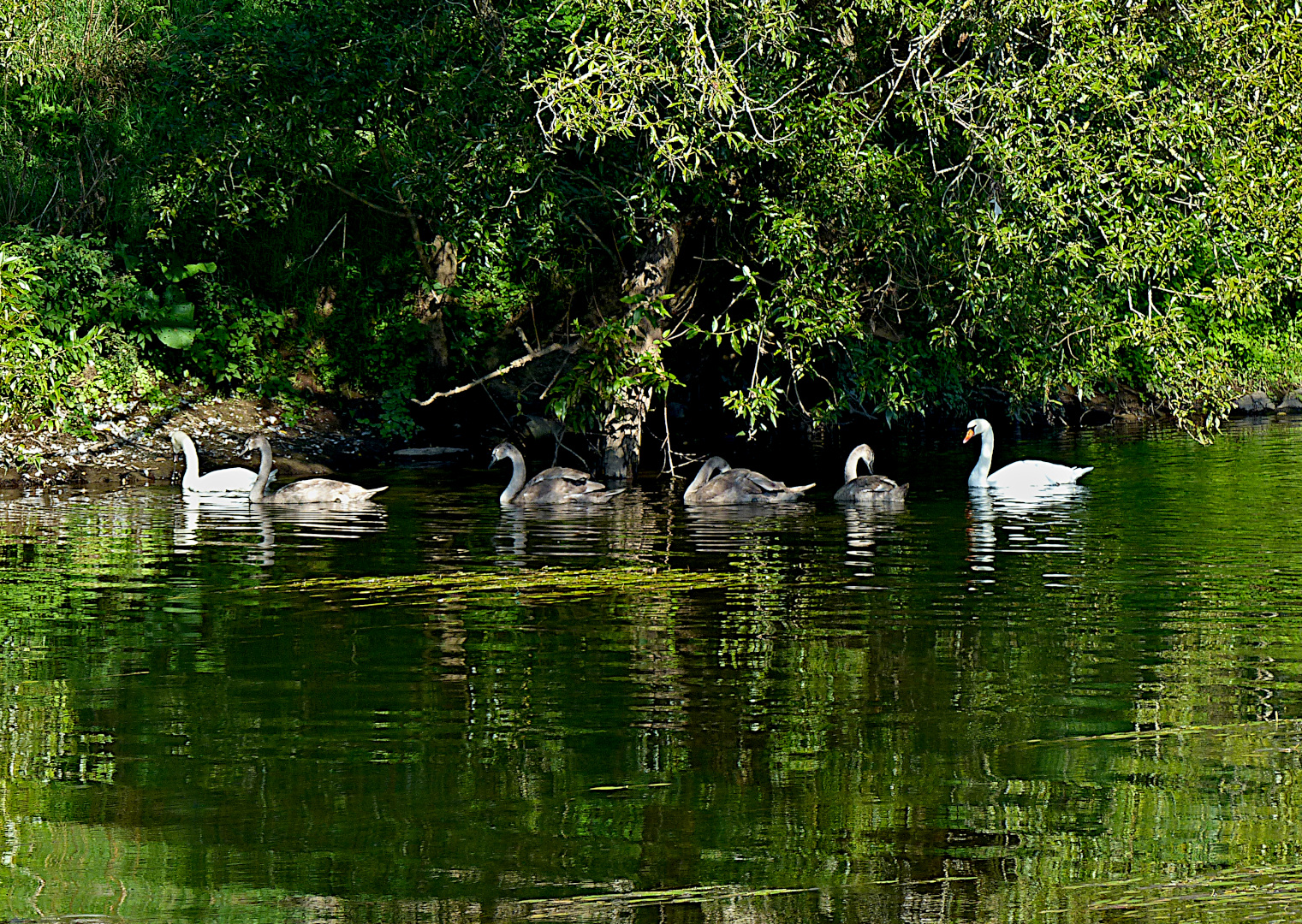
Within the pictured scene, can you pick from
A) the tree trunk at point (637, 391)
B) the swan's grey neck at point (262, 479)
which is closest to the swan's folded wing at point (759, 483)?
the tree trunk at point (637, 391)

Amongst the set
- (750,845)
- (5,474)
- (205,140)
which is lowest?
(750,845)

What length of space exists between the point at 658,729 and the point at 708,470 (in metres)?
11.7

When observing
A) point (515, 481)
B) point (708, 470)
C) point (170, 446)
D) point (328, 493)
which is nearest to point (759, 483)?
point (708, 470)

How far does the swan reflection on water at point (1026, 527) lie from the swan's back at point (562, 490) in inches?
172

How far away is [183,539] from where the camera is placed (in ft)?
54.8

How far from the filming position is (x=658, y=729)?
340 inches

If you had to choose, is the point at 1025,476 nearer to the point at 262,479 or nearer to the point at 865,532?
the point at 865,532

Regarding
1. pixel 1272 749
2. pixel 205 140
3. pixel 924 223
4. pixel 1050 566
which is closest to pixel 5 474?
pixel 205 140

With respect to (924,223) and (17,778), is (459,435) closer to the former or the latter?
(924,223)

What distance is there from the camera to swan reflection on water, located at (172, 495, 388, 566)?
1636 centimetres

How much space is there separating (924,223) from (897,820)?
11.7 meters

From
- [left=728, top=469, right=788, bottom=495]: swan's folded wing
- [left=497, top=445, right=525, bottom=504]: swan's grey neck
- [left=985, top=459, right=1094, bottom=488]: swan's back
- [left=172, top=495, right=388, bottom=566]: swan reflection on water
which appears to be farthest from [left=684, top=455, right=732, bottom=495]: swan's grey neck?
[left=172, top=495, right=388, bottom=566]: swan reflection on water

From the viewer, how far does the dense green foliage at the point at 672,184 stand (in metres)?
16.7

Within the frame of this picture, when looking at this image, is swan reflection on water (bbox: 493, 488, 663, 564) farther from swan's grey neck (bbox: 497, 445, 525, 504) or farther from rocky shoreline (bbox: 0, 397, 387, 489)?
rocky shoreline (bbox: 0, 397, 387, 489)
